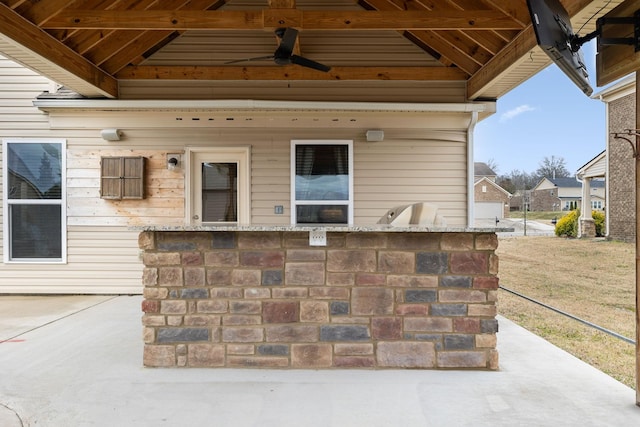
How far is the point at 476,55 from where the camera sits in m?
4.62

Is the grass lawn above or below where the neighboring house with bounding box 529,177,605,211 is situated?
below

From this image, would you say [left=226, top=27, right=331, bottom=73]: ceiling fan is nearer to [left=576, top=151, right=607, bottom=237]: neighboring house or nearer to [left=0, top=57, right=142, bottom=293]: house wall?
[left=0, top=57, right=142, bottom=293]: house wall

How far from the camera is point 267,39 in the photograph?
5273mm

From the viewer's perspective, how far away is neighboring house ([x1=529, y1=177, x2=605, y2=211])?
1104 inches

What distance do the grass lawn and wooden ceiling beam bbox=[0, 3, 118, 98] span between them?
606 centimetres

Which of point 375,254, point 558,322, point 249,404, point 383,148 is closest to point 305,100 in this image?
point 383,148

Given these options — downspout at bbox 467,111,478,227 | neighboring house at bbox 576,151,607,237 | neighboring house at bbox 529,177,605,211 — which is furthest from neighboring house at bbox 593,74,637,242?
neighboring house at bbox 529,177,605,211


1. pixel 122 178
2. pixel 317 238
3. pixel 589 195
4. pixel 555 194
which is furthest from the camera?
pixel 555 194

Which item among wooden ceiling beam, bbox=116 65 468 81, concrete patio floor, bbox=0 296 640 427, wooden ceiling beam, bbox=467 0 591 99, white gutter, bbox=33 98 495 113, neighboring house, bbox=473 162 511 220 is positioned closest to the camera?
concrete patio floor, bbox=0 296 640 427

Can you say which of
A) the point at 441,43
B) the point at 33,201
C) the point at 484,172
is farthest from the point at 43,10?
the point at 484,172

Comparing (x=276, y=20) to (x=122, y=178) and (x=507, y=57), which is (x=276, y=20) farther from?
(x=122, y=178)

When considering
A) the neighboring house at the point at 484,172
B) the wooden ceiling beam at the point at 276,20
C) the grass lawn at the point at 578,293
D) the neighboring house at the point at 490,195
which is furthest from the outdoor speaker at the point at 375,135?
the neighboring house at the point at 484,172

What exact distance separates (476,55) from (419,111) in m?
0.93

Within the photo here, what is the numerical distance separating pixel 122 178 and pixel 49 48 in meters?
1.77
